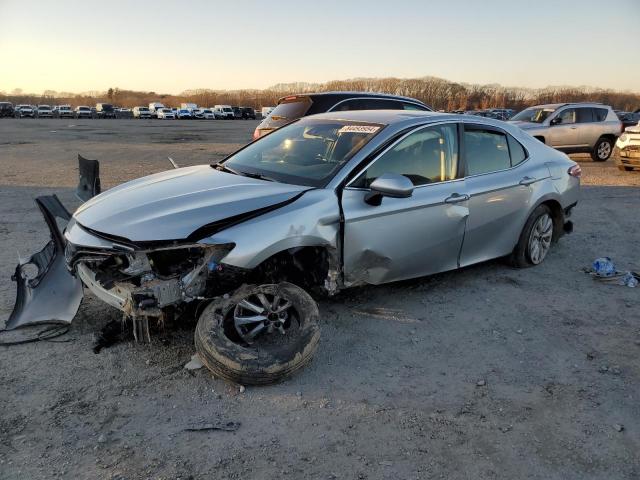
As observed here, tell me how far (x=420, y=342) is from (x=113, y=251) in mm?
2305

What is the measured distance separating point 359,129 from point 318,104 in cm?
471

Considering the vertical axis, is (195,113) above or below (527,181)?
above

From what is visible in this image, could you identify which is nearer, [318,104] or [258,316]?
[258,316]

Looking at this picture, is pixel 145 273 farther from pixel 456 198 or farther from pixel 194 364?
pixel 456 198

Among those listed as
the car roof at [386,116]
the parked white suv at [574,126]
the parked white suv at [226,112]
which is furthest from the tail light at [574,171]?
the parked white suv at [226,112]

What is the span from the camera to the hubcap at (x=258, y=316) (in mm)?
3396

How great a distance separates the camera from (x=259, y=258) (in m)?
3.38

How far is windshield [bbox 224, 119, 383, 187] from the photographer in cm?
408

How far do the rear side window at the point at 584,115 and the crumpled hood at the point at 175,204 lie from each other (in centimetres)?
1413

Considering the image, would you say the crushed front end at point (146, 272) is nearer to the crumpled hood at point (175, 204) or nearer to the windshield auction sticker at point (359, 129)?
the crumpled hood at point (175, 204)

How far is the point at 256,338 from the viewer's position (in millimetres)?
3441

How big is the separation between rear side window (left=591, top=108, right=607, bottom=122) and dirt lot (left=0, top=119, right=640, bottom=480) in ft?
40.7

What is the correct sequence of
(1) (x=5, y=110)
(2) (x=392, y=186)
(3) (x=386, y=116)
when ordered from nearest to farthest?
(2) (x=392, y=186), (3) (x=386, y=116), (1) (x=5, y=110)

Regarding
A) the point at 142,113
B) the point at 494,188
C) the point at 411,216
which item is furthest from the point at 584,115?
the point at 142,113
